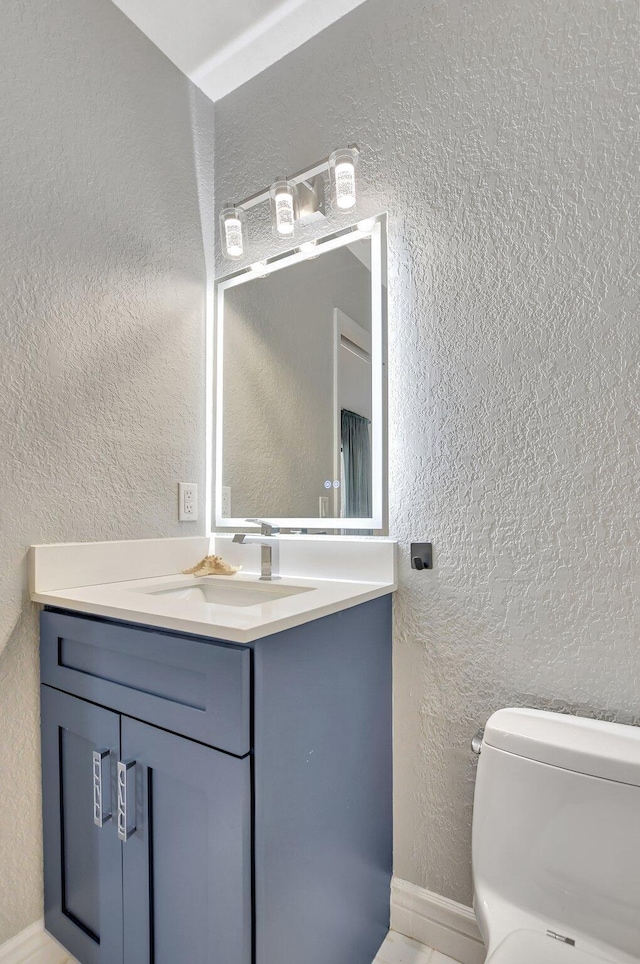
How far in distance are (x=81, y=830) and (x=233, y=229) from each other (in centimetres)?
165

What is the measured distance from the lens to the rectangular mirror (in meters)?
1.35

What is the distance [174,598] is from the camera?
1137 millimetres

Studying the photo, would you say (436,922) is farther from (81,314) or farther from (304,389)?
(81,314)

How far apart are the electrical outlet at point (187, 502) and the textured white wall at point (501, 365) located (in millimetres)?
674

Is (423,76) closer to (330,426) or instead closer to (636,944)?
(330,426)

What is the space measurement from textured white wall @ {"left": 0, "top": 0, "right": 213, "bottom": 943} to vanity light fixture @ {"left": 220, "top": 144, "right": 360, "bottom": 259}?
19 cm

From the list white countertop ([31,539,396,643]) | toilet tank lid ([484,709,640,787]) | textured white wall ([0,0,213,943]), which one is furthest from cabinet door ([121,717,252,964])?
toilet tank lid ([484,709,640,787])

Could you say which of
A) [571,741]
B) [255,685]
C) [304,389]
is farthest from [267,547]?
[571,741]

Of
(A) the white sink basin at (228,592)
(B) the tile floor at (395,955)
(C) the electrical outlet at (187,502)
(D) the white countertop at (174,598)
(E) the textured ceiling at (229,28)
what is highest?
(E) the textured ceiling at (229,28)

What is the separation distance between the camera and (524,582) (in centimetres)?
110

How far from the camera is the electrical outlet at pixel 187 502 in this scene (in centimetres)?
155

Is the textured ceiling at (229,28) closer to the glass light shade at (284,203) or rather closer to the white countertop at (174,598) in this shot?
the glass light shade at (284,203)

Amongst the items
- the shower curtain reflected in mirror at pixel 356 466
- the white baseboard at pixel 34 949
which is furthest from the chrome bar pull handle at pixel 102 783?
the shower curtain reflected in mirror at pixel 356 466

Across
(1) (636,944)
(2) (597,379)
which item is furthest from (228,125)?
(1) (636,944)
